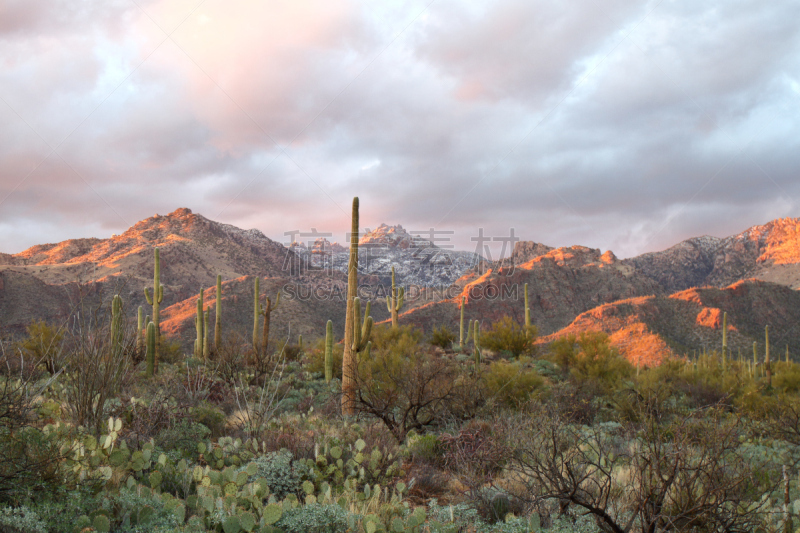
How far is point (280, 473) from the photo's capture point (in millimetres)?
5281

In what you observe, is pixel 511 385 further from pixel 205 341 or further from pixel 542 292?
pixel 542 292

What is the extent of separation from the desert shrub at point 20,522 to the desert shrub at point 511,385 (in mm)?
8790

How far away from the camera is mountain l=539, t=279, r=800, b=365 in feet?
149

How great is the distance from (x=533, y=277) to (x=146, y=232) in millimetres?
65869

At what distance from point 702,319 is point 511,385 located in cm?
5129

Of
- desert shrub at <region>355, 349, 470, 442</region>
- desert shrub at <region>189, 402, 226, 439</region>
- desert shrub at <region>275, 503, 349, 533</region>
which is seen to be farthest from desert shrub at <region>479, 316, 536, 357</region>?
desert shrub at <region>275, 503, 349, 533</region>

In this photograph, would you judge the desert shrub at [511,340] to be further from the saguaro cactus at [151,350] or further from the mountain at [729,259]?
the mountain at [729,259]

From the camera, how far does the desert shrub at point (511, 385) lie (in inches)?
436

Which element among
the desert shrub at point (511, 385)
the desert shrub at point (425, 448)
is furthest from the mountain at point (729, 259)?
the desert shrub at point (425, 448)

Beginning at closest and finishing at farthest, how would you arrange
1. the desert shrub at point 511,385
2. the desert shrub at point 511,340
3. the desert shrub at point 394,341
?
the desert shrub at point 511,385
the desert shrub at point 394,341
the desert shrub at point 511,340

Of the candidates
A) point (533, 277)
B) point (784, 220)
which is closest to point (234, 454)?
point (533, 277)

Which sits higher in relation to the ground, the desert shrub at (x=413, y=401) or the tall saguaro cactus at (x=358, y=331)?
the tall saguaro cactus at (x=358, y=331)

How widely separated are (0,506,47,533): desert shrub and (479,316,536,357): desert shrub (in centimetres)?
2115

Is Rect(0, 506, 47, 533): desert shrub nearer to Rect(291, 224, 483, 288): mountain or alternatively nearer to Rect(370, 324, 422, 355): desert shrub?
Rect(370, 324, 422, 355): desert shrub
